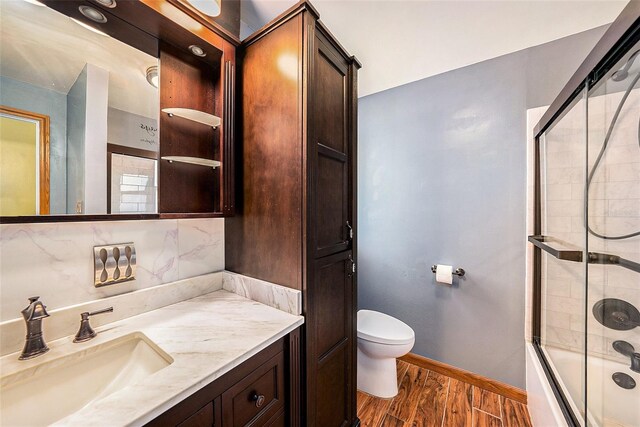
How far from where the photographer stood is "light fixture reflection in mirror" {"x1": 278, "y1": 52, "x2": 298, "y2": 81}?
1.02 metres

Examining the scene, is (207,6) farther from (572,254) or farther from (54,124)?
(572,254)

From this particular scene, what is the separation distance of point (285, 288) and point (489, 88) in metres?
1.91

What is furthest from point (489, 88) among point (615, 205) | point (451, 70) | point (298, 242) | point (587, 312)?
point (298, 242)

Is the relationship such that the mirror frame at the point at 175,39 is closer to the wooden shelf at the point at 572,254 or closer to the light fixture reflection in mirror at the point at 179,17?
the light fixture reflection in mirror at the point at 179,17

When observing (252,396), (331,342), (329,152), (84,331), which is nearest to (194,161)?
(329,152)

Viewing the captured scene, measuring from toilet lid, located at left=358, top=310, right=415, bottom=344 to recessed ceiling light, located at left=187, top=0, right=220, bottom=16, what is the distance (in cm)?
192

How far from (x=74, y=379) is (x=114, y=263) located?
1.25 feet

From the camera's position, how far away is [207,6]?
1039mm

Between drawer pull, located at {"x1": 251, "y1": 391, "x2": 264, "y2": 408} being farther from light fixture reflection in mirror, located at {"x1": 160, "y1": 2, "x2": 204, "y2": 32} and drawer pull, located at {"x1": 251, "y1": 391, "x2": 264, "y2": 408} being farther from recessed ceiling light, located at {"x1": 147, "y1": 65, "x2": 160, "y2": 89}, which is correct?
light fixture reflection in mirror, located at {"x1": 160, "y1": 2, "x2": 204, "y2": 32}

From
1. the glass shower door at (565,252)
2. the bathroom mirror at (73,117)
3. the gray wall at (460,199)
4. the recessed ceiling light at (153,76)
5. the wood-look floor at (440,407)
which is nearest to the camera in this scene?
the bathroom mirror at (73,117)

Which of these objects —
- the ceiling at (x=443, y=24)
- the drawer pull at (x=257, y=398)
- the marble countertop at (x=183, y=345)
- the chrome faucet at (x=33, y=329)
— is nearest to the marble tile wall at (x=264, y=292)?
the marble countertop at (x=183, y=345)

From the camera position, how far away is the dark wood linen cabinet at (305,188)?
1.02 metres

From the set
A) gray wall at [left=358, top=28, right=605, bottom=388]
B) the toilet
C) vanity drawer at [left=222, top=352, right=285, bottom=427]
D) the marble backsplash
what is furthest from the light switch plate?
gray wall at [left=358, top=28, right=605, bottom=388]

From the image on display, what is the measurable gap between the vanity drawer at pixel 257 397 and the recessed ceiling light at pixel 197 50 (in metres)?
1.32
